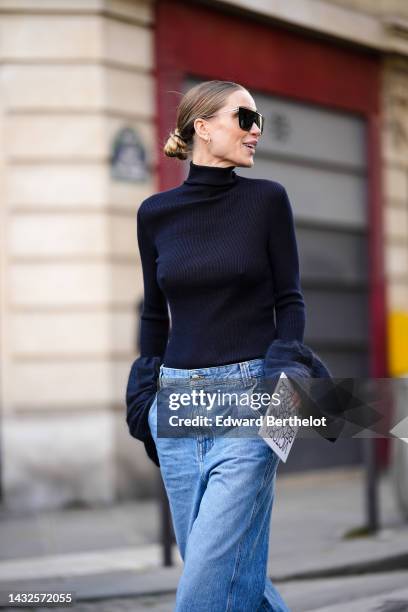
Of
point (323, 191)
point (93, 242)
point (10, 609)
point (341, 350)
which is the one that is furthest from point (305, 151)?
point (10, 609)

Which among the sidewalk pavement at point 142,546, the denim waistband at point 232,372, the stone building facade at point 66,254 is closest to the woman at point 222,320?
the denim waistband at point 232,372

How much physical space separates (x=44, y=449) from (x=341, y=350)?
378cm

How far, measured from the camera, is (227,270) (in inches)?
118

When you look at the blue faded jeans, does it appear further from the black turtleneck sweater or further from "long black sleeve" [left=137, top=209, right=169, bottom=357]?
"long black sleeve" [left=137, top=209, right=169, bottom=357]

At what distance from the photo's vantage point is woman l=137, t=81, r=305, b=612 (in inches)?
113

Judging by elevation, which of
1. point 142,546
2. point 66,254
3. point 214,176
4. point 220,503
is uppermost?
point 214,176

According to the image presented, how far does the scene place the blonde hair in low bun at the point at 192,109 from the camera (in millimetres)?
3154

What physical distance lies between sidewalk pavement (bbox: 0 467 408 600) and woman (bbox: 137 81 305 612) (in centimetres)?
274

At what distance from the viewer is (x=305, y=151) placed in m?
11.3

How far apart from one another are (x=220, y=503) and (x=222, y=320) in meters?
0.49

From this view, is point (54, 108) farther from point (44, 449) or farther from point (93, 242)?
point (44, 449)

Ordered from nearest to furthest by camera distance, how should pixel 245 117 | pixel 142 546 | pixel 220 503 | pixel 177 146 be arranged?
pixel 220 503 → pixel 245 117 → pixel 177 146 → pixel 142 546

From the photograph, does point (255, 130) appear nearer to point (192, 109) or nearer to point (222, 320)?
point (192, 109)

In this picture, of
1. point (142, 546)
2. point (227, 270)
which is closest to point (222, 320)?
point (227, 270)
